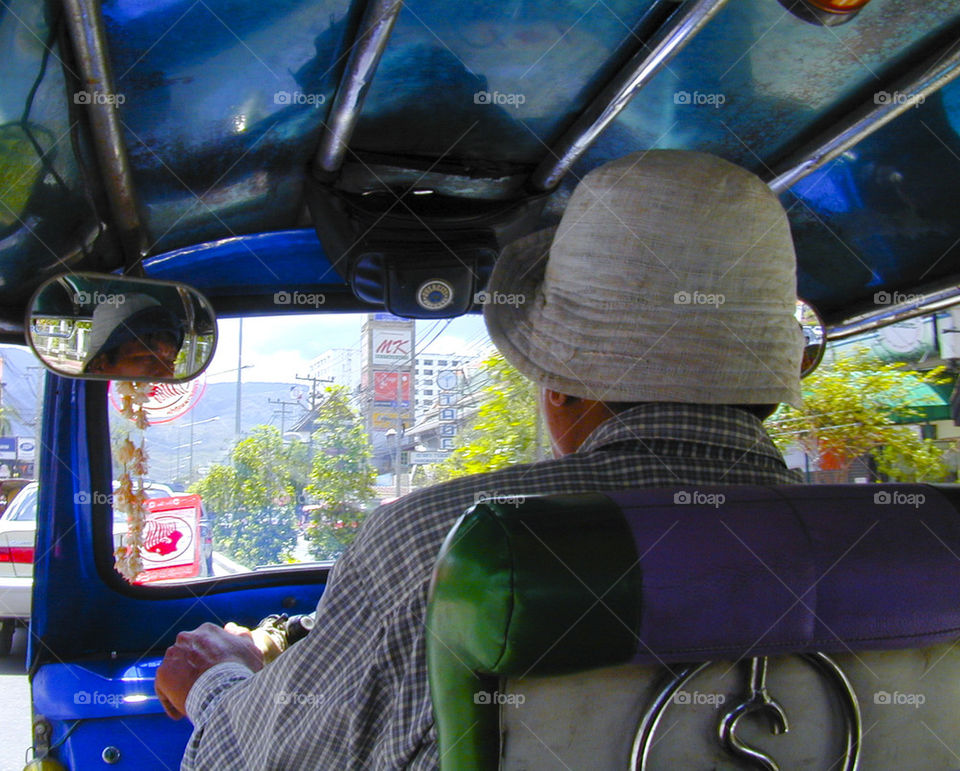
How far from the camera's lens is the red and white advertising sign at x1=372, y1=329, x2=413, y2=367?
2748 mm

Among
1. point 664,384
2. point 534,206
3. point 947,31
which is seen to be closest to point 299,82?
point 534,206

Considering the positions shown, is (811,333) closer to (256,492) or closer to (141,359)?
(256,492)

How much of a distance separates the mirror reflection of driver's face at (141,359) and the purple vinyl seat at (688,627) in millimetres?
1678

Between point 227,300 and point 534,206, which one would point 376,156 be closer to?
point 534,206

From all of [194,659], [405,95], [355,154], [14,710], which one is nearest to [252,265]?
[355,154]

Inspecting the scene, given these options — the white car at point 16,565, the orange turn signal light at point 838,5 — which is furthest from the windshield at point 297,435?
the white car at point 16,565

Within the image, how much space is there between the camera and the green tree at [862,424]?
6922 millimetres

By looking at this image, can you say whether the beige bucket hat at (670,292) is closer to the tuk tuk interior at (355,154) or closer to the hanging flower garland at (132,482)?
the tuk tuk interior at (355,154)

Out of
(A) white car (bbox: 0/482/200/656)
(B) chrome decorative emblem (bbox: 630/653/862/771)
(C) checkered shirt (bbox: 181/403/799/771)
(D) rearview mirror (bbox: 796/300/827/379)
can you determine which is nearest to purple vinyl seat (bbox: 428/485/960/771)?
(B) chrome decorative emblem (bbox: 630/653/862/771)

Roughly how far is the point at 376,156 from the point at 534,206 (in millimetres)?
495

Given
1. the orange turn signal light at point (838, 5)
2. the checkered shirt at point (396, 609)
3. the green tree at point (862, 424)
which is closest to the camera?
the checkered shirt at point (396, 609)

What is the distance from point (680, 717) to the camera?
105 cm

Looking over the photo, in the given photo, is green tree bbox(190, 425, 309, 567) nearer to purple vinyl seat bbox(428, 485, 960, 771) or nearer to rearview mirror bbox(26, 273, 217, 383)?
rearview mirror bbox(26, 273, 217, 383)

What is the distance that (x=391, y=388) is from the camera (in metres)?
2.84
